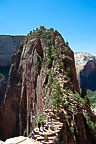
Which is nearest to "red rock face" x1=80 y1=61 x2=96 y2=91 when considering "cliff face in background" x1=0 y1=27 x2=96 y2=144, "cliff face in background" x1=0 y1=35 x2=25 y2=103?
"cliff face in background" x1=0 y1=35 x2=25 y2=103

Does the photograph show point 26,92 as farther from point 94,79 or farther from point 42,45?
point 94,79

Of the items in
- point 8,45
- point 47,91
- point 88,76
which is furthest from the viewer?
point 88,76

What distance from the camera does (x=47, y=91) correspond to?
19906 mm

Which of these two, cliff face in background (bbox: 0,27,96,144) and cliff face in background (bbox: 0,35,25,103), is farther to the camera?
cliff face in background (bbox: 0,35,25,103)

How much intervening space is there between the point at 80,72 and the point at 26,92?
2564 inches

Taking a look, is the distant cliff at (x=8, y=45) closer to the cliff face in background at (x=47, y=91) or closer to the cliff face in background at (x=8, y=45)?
the cliff face in background at (x=8, y=45)

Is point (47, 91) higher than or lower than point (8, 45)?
A: lower

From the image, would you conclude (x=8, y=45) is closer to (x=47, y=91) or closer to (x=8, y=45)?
(x=8, y=45)

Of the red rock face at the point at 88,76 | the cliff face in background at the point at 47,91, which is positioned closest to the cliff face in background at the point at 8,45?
the cliff face in background at the point at 47,91

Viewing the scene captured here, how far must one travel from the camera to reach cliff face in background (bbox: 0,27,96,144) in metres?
14.2

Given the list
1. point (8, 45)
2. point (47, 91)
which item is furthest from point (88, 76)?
point (47, 91)

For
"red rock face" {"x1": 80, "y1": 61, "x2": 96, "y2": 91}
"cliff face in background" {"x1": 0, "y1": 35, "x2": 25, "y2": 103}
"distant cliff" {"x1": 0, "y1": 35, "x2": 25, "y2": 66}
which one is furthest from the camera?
"red rock face" {"x1": 80, "y1": 61, "x2": 96, "y2": 91}

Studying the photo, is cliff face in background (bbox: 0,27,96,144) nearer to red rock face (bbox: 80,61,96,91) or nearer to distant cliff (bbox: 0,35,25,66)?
distant cliff (bbox: 0,35,25,66)

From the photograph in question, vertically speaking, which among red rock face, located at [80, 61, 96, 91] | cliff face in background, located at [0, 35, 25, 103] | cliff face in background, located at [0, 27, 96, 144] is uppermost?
A: cliff face in background, located at [0, 35, 25, 103]
